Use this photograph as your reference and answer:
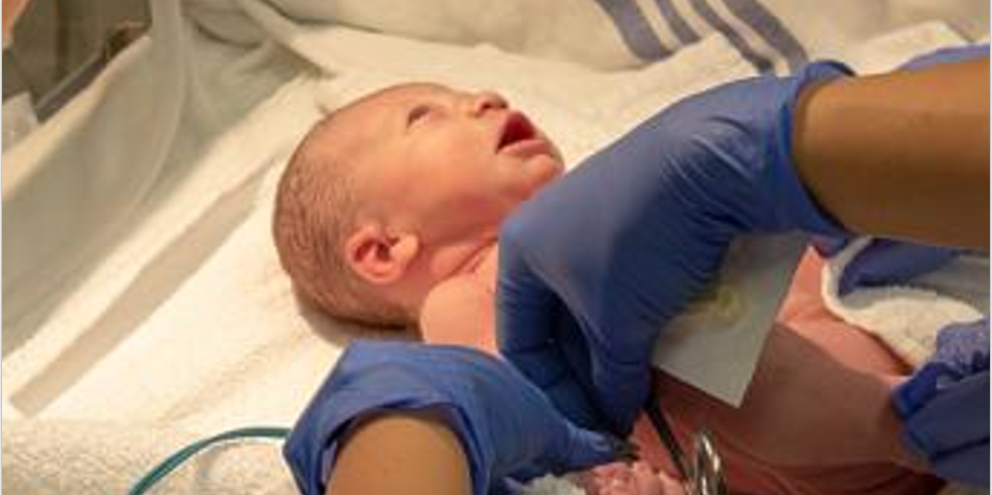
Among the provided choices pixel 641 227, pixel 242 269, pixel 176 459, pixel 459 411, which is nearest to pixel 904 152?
pixel 641 227

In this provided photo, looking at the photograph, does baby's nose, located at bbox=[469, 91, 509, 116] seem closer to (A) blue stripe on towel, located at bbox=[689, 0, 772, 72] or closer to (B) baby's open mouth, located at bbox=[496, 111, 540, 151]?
(B) baby's open mouth, located at bbox=[496, 111, 540, 151]

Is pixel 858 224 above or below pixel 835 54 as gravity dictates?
above

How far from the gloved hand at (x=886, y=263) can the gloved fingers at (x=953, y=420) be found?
182mm

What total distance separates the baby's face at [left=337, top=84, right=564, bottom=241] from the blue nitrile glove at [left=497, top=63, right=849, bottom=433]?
22cm

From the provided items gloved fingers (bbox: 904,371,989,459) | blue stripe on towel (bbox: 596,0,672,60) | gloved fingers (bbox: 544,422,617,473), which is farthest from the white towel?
blue stripe on towel (bbox: 596,0,672,60)

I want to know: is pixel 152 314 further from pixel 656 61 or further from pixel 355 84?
pixel 656 61

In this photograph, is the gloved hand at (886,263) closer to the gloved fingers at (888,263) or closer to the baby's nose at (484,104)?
the gloved fingers at (888,263)

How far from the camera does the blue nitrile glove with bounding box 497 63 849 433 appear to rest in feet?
2.84

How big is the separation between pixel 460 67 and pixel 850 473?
70 centimetres

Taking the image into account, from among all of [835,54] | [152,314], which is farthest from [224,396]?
[835,54]

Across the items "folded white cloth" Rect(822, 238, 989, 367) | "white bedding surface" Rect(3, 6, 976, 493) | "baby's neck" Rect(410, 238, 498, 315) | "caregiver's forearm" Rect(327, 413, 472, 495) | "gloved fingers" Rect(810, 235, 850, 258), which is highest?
→ "caregiver's forearm" Rect(327, 413, 472, 495)

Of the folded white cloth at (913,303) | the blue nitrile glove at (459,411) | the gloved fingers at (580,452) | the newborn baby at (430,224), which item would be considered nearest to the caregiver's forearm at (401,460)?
the blue nitrile glove at (459,411)

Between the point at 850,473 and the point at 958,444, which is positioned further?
the point at 850,473

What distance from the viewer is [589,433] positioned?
3.39 ft
